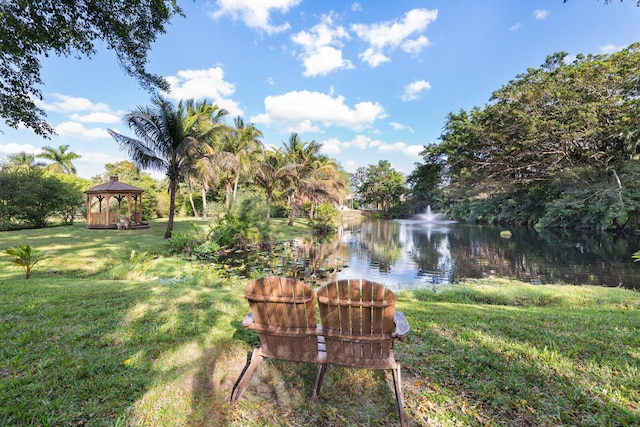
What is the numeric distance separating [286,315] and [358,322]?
58 cm

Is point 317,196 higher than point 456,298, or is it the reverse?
point 317,196

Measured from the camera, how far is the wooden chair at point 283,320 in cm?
221

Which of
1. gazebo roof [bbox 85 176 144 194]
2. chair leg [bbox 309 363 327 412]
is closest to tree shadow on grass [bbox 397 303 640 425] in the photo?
chair leg [bbox 309 363 327 412]

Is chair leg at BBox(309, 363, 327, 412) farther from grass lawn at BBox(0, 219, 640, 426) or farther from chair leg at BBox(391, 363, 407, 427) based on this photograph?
chair leg at BBox(391, 363, 407, 427)

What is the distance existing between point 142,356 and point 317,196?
21.9 meters

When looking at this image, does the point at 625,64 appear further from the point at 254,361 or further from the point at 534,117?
the point at 254,361

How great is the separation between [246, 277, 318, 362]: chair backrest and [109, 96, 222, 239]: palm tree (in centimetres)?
1207

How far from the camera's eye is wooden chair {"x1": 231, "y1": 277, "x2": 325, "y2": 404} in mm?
2209

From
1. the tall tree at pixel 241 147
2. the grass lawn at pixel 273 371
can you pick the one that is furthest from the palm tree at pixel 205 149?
the grass lawn at pixel 273 371

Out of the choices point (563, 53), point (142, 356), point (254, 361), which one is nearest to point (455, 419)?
point (254, 361)

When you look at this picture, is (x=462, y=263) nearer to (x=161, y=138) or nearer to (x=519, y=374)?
(x=519, y=374)

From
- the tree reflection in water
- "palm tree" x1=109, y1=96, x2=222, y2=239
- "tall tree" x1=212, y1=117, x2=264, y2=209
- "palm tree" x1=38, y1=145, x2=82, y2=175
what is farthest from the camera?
"palm tree" x1=38, y1=145, x2=82, y2=175

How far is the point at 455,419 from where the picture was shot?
209 cm

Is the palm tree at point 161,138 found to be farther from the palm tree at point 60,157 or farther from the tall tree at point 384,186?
the tall tree at point 384,186
